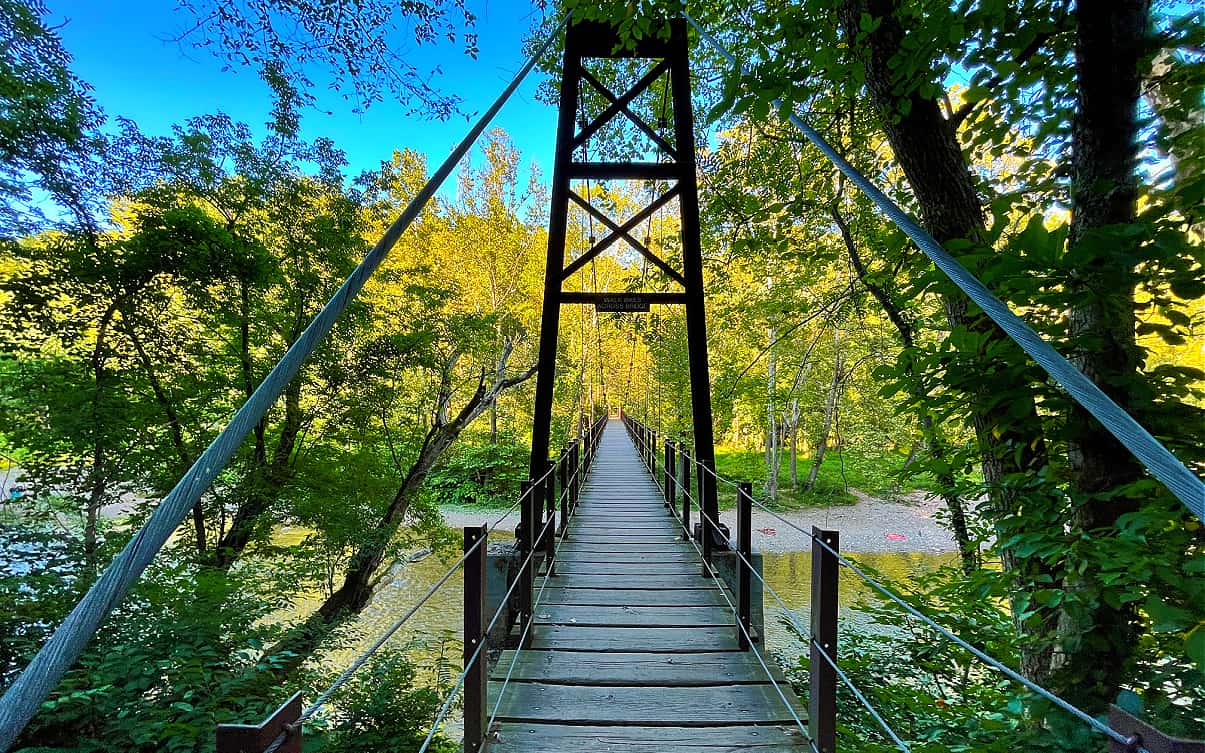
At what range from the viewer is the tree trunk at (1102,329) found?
56.5 inches

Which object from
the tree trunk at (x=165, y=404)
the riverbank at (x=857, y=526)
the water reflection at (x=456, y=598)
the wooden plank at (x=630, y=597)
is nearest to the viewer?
the wooden plank at (x=630, y=597)

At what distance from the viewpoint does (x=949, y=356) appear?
1597mm

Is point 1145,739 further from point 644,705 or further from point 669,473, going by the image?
point 669,473

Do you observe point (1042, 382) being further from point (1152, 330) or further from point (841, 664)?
point (841, 664)

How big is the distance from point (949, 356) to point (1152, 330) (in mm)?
448

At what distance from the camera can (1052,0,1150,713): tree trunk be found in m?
1.44

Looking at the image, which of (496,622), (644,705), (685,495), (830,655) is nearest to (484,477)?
(685,495)

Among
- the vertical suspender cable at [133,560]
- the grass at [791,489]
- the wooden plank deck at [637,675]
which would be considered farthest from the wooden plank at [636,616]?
the grass at [791,489]

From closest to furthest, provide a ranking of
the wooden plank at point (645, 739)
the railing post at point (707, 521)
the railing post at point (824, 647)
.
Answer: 1. the railing post at point (824, 647)
2. the wooden plank at point (645, 739)
3. the railing post at point (707, 521)

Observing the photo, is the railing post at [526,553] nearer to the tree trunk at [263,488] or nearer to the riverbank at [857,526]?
the tree trunk at [263,488]

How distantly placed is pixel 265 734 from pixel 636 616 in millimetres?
2278

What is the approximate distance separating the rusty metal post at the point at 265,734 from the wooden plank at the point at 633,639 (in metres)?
1.76

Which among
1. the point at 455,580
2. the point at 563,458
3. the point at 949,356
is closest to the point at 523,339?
the point at 455,580

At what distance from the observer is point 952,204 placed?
6.94ft
